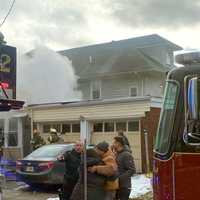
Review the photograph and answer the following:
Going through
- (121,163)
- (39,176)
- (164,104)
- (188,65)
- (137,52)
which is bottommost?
(39,176)

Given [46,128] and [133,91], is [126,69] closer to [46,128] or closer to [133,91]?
[133,91]

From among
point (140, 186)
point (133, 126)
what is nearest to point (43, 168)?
point (140, 186)

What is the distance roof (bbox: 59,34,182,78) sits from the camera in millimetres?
32469

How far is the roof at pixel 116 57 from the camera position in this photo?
3247cm

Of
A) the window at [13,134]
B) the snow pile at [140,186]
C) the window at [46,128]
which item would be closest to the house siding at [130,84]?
the window at [13,134]

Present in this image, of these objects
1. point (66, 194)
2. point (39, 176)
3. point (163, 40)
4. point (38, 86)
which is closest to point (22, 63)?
point (38, 86)

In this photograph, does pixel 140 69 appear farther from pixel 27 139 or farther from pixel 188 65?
pixel 188 65

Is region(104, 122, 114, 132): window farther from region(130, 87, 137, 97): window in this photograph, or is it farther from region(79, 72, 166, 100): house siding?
region(130, 87, 137, 97): window

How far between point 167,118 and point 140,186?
9516 mm

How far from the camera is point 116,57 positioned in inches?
1388

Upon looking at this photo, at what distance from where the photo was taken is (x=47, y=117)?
24.1 metres

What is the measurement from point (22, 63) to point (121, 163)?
2298 centimetres

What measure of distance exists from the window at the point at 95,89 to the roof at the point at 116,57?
508 mm

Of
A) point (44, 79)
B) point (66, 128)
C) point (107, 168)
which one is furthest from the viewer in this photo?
point (44, 79)
